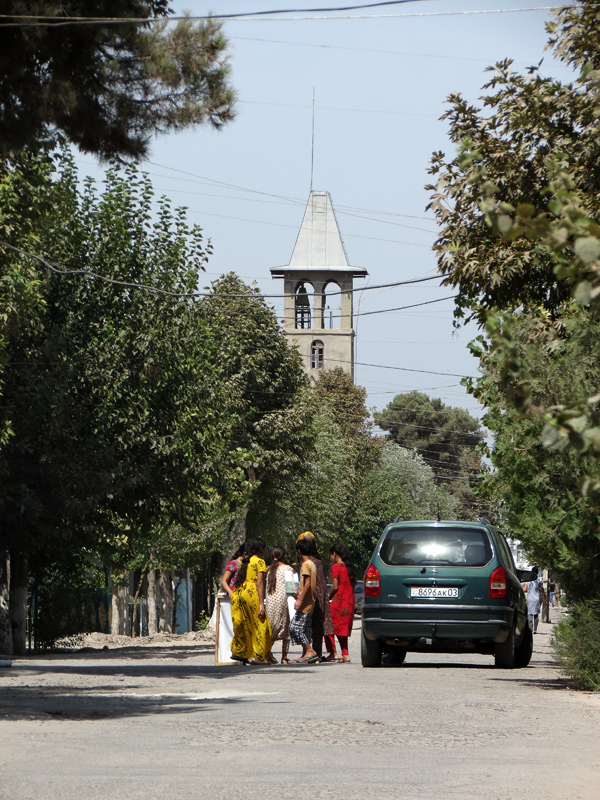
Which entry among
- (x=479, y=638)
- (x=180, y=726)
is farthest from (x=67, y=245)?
(x=180, y=726)

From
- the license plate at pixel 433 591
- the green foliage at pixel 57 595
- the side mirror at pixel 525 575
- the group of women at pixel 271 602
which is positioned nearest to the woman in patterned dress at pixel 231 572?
the group of women at pixel 271 602

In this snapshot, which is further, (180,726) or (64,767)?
(180,726)

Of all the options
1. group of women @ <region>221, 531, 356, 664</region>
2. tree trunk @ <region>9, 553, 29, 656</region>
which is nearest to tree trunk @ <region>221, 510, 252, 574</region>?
tree trunk @ <region>9, 553, 29, 656</region>

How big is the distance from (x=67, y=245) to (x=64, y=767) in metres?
20.7

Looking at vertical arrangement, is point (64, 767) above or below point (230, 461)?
below

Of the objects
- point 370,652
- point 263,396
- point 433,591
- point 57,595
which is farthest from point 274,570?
point 263,396

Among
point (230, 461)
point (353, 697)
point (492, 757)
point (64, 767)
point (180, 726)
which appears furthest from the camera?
point (230, 461)

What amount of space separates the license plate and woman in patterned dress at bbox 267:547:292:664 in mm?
2861

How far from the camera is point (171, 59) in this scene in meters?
10.4

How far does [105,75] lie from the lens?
10.4 m

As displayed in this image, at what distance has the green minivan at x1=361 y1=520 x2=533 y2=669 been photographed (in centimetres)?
1497

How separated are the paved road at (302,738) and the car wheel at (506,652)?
1284 mm

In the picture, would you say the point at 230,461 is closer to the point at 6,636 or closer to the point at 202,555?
the point at 202,555

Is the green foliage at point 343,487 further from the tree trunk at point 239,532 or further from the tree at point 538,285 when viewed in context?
the tree at point 538,285
